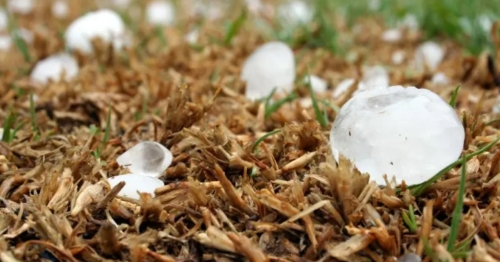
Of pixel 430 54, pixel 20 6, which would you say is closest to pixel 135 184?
pixel 430 54

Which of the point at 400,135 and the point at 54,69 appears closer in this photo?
the point at 400,135

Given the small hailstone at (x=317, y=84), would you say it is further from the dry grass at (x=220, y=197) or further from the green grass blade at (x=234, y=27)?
the green grass blade at (x=234, y=27)

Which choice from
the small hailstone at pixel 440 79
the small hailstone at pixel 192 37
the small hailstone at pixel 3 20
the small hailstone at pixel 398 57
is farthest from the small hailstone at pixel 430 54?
the small hailstone at pixel 3 20

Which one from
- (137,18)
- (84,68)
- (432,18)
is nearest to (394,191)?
(84,68)

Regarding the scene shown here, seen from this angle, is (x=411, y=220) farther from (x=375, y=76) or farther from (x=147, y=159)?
(x=375, y=76)

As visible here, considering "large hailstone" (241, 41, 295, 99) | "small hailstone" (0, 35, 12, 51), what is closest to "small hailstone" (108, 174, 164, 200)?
"large hailstone" (241, 41, 295, 99)
